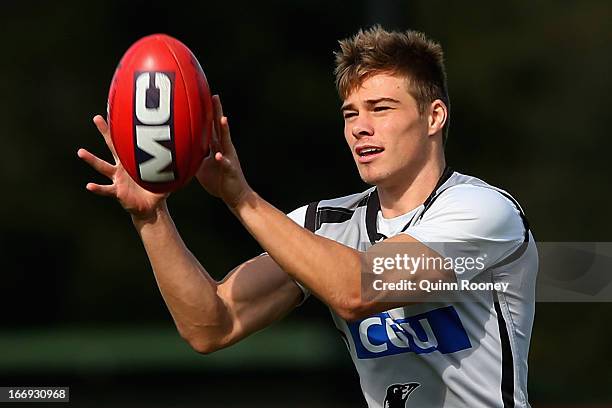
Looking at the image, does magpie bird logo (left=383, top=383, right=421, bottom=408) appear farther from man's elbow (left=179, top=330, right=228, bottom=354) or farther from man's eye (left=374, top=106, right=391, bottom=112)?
man's eye (left=374, top=106, right=391, bottom=112)

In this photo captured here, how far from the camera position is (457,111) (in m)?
10.8

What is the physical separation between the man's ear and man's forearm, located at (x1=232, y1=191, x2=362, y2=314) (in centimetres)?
75

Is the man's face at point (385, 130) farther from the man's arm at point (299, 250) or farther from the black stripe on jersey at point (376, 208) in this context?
the man's arm at point (299, 250)

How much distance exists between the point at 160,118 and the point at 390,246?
76 centimetres

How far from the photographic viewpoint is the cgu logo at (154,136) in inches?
135

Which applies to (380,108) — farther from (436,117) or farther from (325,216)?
(325,216)

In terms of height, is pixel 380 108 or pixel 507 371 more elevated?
pixel 380 108

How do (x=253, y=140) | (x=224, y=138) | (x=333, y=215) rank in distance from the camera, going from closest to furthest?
(x=224, y=138), (x=333, y=215), (x=253, y=140)

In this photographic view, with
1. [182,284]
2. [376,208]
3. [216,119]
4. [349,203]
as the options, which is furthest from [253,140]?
[216,119]

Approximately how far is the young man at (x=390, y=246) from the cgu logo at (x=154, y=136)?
150mm

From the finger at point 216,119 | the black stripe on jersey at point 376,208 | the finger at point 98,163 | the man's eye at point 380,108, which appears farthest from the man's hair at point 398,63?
the finger at point 98,163

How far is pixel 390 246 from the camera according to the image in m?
3.50

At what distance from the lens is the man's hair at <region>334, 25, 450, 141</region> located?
3.94 m

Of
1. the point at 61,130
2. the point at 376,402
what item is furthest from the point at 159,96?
the point at 61,130
